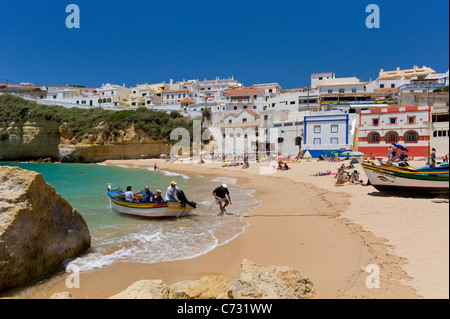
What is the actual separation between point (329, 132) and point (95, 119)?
4467cm

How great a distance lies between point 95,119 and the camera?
54.5 meters

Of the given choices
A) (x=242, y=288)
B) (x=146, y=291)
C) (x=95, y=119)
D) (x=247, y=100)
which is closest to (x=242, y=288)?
(x=242, y=288)

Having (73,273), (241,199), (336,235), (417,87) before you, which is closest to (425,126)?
(417,87)

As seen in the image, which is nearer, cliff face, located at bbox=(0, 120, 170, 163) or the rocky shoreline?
the rocky shoreline

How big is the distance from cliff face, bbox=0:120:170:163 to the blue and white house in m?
27.5

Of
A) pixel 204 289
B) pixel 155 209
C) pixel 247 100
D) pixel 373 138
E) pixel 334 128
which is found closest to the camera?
pixel 204 289

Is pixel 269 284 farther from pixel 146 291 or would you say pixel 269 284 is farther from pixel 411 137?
pixel 411 137

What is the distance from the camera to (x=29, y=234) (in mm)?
6129

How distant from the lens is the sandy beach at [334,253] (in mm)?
4598

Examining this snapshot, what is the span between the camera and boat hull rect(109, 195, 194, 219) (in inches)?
458

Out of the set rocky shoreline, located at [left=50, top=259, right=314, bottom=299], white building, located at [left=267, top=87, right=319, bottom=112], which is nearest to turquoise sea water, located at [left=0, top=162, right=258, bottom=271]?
rocky shoreline, located at [left=50, top=259, right=314, bottom=299]

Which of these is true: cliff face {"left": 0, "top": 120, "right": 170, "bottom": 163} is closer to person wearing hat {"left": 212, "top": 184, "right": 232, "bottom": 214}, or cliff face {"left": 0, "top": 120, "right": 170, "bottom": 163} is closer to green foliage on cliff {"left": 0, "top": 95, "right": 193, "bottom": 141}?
green foliage on cliff {"left": 0, "top": 95, "right": 193, "bottom": 141}

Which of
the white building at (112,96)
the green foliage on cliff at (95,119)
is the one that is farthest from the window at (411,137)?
the white building at (112,96)

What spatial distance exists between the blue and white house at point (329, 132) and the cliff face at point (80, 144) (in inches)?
1084
